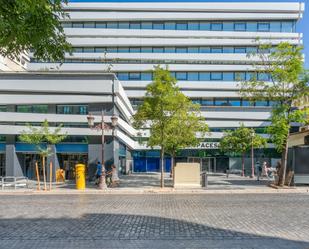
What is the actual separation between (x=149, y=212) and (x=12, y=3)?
31.0 feet

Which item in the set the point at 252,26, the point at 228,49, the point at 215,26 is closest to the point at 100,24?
the point at 215,26

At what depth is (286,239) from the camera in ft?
27.0

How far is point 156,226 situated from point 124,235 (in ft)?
4.52

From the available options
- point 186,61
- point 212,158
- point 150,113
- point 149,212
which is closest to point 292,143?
point 150,113

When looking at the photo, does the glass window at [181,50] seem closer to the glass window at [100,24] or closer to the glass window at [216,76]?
the glass window at [216,76]

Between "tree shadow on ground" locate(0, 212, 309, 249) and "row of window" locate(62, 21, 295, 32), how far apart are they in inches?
1881

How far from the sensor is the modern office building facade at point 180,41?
174ft

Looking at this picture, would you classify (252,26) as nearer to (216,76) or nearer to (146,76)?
(216,76)

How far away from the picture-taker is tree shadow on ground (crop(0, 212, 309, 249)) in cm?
780

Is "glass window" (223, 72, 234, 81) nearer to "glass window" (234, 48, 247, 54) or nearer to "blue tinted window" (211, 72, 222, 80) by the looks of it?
"blue tinted window" (211, 72, 222, 80)

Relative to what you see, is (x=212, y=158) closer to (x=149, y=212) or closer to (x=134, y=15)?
(x=134, y=15)

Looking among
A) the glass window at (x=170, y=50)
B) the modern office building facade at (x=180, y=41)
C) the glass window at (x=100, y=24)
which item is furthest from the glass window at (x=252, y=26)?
the glass window at (x=100, y=24)

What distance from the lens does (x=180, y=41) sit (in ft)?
177

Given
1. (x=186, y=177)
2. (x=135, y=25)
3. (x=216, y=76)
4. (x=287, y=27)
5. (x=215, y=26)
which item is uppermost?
(x=135, y=25)
